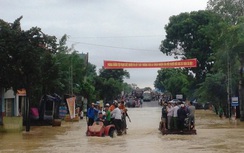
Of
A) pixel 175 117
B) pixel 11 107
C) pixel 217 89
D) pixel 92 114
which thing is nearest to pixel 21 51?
pixel 92 114

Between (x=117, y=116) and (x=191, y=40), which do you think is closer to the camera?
(x=117, y=116)

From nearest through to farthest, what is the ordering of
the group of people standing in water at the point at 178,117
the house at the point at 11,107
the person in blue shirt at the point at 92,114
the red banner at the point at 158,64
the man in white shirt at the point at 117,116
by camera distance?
the man in white shirt at the point at 117,116
the group of people standing in water at the point at 178,117
the person in blue shirt at the point at 92,114
the house at the point at 11,107
the red banner at the point at 158,64

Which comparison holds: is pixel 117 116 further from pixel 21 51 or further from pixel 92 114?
pixel 21 51

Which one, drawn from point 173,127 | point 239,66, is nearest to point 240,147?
point 173,127

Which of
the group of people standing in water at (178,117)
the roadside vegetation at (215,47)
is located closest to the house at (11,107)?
the group of people standing in water at (178,117)

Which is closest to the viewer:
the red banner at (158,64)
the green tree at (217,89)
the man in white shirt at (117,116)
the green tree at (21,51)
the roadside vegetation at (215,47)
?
the man in white shirt at (117,116)

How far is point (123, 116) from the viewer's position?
24.6 metres

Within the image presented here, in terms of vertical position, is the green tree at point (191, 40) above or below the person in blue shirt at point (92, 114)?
above

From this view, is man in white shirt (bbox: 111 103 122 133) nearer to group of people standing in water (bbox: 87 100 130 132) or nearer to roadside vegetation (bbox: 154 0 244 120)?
group of people standing in water (bbox: 87 100 130 132)

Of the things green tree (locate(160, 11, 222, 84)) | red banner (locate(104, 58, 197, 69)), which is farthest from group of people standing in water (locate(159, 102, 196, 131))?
green tree (locate(160, 11, 222, 84))

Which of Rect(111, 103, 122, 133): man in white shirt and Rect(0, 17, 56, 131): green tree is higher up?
Rect(0, 17, 56, 131): green tree

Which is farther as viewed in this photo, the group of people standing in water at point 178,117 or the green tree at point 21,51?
the green tree at point 21,51

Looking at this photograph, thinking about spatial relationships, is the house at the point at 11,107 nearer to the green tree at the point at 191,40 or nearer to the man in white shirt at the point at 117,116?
the man in white shirt at the point at 117,116

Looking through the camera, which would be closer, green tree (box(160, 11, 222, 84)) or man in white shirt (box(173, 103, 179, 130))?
man in white shirt (box(173, 103, 179, 130))
